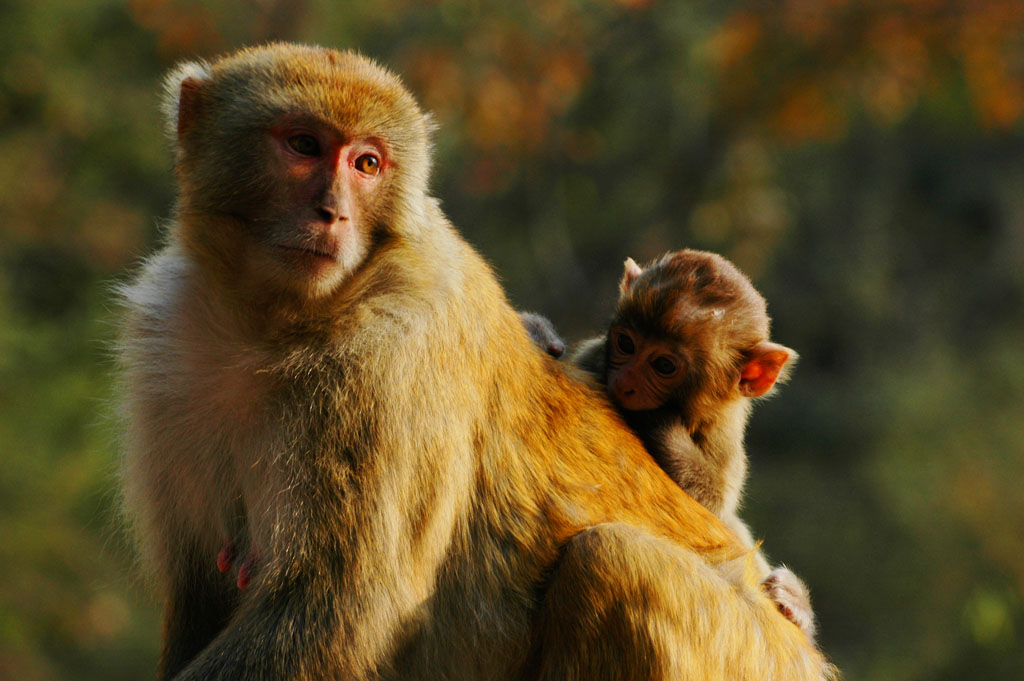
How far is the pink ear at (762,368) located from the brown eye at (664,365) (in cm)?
30

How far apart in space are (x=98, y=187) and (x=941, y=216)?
47.3ft

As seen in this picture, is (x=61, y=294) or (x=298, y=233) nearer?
(x=298, y=233)

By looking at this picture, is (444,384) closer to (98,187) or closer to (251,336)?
(251,336)

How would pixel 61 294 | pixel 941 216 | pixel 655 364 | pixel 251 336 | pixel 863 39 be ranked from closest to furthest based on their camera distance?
pixel 251 336 < pixel 655 364 < pixel 863 39 < pixel 61 294 < pixel 941 216

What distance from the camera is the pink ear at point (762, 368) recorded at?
443 cm

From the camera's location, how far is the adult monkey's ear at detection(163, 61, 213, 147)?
3.55 metres

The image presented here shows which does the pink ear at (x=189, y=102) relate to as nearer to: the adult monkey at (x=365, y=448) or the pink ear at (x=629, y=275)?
the adult monkey at (x=365, y=448)

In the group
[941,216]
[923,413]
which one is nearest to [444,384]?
[923,413]

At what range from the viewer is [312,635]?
329 cm

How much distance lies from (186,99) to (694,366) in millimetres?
1968

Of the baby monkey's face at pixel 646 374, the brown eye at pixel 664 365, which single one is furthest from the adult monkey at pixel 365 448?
the brown eye at pixel 664 365

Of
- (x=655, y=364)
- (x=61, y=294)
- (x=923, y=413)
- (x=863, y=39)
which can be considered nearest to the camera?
(x=655, y=364)

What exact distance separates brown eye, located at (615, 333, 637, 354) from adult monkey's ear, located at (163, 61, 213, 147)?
170 cm

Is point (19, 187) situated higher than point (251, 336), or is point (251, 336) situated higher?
point (251, 336)
